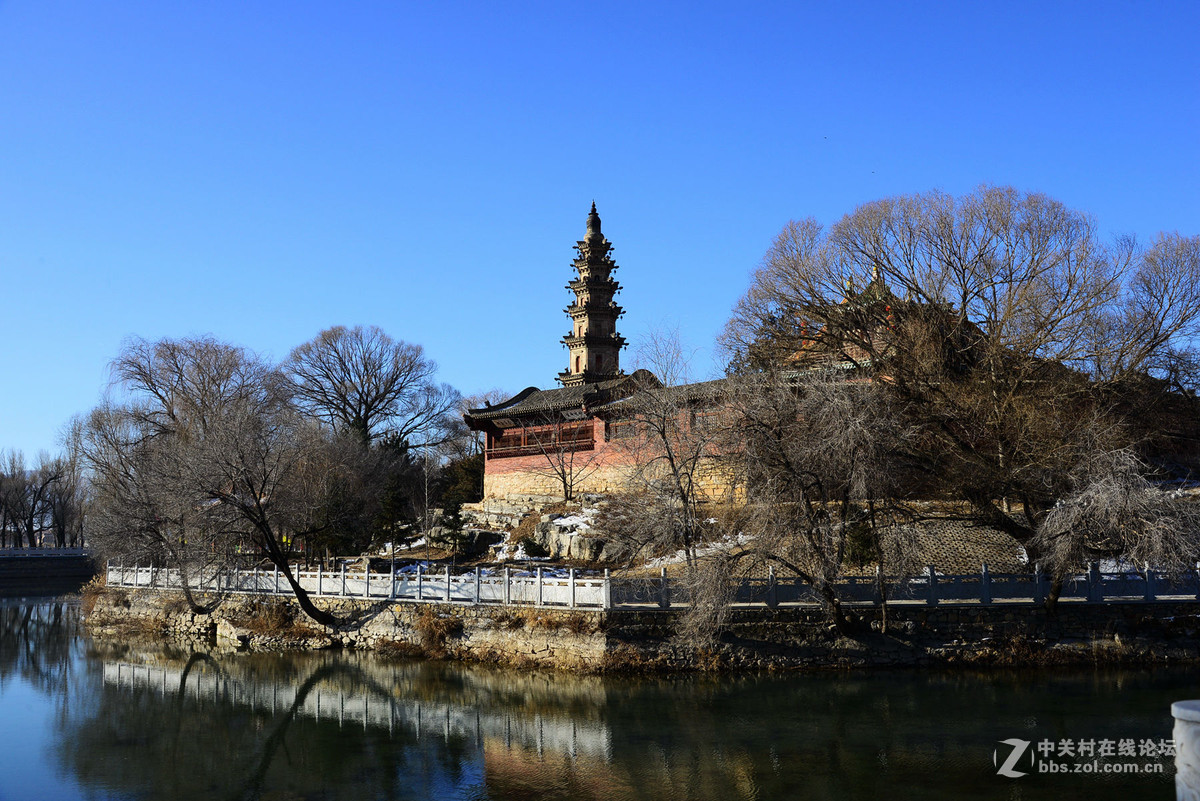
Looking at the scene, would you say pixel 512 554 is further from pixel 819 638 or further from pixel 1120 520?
pixel 1120 520

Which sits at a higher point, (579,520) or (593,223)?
(593,223)

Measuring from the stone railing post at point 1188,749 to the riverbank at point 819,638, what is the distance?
1399cm

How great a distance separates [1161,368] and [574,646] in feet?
48.8

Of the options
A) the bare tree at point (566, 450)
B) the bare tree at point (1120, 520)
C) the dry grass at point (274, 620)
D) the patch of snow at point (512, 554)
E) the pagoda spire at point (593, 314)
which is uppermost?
the pagoda spire at point (593, 314)

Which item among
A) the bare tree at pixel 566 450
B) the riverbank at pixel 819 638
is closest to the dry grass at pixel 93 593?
the riverbank at pixel 819 638

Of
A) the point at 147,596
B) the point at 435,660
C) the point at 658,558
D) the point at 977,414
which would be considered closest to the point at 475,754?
the point at 435,660

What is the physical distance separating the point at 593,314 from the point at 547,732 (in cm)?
3437

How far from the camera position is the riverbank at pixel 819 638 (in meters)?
17.5

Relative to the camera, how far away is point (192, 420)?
29984 millimetres

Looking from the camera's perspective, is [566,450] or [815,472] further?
[566,450]

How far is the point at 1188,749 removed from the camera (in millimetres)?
3709

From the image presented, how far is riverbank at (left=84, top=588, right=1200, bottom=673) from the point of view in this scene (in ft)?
57.5

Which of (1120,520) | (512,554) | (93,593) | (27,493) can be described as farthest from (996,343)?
(27,493)

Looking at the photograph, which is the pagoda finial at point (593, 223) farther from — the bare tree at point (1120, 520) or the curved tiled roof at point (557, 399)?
the bare tree at point (1120, 520)
